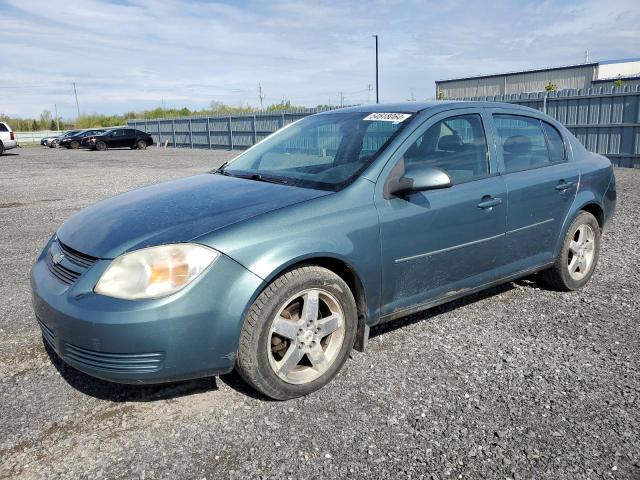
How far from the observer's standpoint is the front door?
10.8 ft

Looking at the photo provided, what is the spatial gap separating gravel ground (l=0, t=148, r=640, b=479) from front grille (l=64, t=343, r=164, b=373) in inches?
13.9

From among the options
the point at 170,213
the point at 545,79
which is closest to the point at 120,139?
the point at 545,79

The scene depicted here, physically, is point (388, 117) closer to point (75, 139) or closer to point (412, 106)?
Answer: point (412, 106)

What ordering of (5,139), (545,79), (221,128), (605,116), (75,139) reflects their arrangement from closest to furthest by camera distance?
(605,116) → (5,139) → (221,128) → (75,139) → (545,79)

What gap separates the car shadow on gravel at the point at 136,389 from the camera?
3.07 m

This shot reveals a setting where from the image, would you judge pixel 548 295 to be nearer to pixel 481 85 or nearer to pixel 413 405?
pixel 413 405

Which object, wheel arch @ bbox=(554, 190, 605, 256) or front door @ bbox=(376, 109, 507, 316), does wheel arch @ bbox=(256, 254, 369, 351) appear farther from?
wheel arch @ bbox=(554, 190, 605, 256)

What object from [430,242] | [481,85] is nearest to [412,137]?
[430,242]

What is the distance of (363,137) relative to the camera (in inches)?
145

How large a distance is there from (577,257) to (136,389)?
3658 mm

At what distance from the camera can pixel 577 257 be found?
15.4ft

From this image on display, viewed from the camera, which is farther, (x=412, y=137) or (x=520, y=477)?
(x=412, y=137)

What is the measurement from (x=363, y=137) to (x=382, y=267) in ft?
3.16

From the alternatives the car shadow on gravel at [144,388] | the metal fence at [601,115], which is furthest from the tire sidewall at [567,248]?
the metal fence at [601,115]
